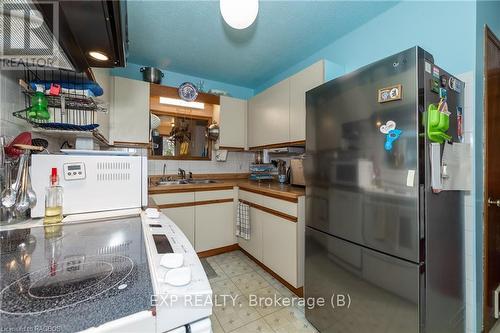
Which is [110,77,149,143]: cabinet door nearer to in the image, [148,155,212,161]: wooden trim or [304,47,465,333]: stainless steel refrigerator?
[148,155,212,161]: wooden trim

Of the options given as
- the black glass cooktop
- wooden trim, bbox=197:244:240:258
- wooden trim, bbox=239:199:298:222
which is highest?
the black glass cooktop

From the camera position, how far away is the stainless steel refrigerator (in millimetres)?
947

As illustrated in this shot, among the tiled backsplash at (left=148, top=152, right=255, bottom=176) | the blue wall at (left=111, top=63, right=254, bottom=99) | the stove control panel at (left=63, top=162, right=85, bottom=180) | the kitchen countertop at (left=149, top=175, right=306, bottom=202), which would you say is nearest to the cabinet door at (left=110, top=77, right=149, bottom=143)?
the blue wall at (left=111, top=63, right=254, bottom=99)

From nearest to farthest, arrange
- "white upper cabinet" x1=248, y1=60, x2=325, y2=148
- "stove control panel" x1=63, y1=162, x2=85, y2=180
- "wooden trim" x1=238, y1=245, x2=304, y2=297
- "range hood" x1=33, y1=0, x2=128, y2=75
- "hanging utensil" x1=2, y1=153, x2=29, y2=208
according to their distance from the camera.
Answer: "range hood" x1=33, y1=0, x2=128, y2=75, "hanging utensil" x1=2, y1=153, x2=29, y2=208, "stove control panel" x1=63, y1=162, x2=85, y2=180, "wooden trim" x1=238, y1=245, x2=304, y2=297, "white upper cabinet" x1=248, y1=60, x2=325, y2=148

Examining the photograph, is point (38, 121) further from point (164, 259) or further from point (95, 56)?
point (164, 259)

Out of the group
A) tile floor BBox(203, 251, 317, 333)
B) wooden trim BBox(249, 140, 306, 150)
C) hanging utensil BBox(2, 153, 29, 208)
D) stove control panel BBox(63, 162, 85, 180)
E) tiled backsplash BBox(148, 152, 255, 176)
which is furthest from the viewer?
tiled backsplash BBox(148, 152, 255, 176)

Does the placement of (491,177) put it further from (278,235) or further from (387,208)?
(278,235)

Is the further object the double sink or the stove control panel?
the double sink

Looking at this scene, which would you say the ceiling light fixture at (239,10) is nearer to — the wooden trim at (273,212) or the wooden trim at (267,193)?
the wooden trim at (267,193)

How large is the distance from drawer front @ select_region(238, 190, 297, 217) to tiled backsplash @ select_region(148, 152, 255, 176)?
71 cm

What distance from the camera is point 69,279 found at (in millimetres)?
512

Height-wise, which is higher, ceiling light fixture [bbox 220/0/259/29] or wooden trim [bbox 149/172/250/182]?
ceiling light fixture [bbox 220/0/259/29]

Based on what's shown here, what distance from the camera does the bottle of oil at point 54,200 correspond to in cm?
99

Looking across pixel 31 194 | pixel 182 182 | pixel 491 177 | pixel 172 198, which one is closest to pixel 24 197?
pixel 31 194
